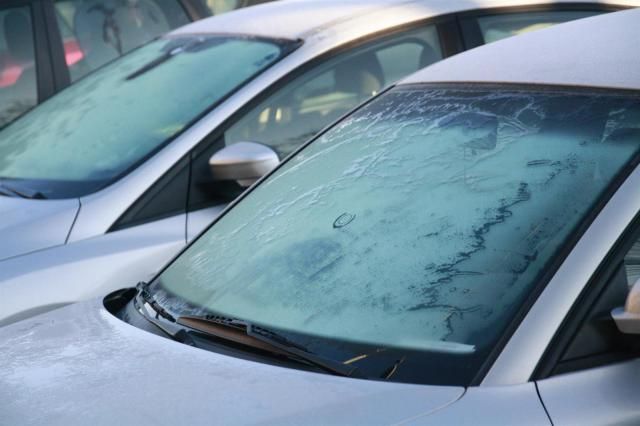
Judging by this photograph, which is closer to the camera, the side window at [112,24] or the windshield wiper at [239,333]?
the windshield wiper at [239,333]

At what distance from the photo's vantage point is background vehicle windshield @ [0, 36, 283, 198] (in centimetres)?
449

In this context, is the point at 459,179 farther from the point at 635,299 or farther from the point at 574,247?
the point at 635,299

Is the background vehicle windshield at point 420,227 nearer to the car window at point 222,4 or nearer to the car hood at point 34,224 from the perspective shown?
the car hood at point 34,224

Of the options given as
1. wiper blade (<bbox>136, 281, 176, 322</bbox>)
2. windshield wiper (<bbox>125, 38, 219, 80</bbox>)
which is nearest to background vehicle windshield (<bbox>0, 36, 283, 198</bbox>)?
windshield wiper (<bbox>125, 38, 219, 80</bbox>)

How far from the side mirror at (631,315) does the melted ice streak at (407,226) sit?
21 centimetres

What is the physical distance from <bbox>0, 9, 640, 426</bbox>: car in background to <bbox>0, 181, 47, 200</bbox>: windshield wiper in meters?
1.17

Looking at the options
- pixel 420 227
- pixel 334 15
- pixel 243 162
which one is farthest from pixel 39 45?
pixel 420 227

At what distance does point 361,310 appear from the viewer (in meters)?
2.69

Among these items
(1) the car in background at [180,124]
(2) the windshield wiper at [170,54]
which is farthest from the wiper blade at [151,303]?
(2) the windshield wiper at [170,54]

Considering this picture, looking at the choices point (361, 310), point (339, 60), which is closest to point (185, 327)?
point (361, 310)

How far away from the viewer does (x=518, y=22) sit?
513cm

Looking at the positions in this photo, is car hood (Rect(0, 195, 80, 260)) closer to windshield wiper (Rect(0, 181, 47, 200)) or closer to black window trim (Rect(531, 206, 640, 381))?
windshield wiper (Rect(0, 181, 47, 200))

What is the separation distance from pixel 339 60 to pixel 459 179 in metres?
1.91

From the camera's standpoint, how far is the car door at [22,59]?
659 cm
